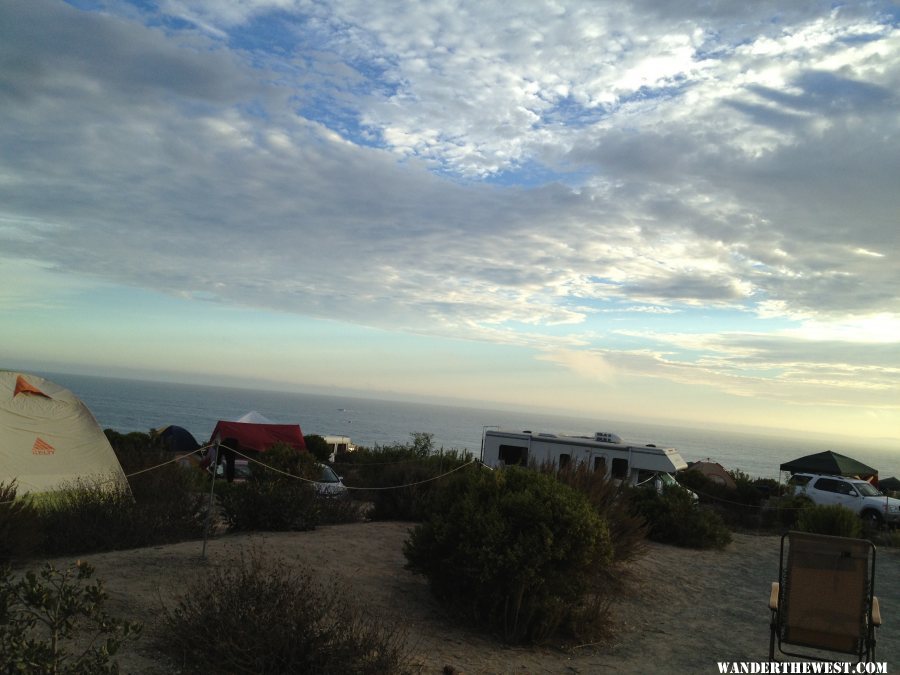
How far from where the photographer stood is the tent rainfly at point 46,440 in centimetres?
920

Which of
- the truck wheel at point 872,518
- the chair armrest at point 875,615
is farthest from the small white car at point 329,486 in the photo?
the truck wheel at point 872,518

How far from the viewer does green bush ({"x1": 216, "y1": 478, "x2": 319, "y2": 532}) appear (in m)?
9.51

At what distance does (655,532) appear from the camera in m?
12.0

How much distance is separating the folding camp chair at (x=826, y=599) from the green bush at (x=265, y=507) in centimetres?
632

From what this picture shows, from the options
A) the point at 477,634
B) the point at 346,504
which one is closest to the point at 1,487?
the point at 346,504

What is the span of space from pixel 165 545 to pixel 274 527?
173cm

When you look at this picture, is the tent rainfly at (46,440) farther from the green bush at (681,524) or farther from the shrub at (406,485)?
the green bush at (681,524)

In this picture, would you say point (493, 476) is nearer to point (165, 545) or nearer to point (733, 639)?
point (733, 639)

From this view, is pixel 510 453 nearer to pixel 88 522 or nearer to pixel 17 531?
pixel 88 522

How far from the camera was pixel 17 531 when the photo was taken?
6.76m

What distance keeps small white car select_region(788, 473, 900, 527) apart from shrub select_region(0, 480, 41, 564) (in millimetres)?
18092

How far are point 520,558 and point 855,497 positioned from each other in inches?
701

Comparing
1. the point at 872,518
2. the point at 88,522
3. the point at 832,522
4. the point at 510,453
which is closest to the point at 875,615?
the point at 832,522

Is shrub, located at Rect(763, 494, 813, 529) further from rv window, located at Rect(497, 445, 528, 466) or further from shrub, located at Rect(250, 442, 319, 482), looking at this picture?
shrub, located at Rect(250, 442, 319, 482)
